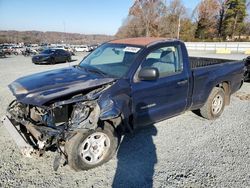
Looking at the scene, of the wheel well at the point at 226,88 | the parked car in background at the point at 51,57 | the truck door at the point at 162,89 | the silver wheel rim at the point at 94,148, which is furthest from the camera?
the parked car in background at the point at 51,57

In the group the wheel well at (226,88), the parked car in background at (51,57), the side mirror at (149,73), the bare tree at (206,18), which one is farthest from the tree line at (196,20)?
the side mirror at (149,73)

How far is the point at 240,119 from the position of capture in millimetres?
5418

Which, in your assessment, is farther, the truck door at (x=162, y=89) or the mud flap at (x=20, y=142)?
the truck door at (x=162, y=89)

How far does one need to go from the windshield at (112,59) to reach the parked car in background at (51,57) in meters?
15.3

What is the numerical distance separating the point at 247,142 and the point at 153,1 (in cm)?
5997

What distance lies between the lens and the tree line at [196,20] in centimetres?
5709

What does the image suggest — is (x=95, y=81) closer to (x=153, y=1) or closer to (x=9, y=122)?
(x=9, y=122)

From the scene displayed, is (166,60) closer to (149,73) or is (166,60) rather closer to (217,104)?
(149,73)

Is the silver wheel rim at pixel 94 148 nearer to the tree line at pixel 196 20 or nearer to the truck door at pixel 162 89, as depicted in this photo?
the truck door at pixel 162 89

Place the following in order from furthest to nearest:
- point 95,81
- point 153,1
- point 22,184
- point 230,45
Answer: point 153,1 → point 230,45 → point 95,81 → point 22,184

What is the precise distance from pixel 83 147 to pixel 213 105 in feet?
11.2

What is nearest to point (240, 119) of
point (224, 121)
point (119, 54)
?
point (224, 121)

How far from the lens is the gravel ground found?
10.1 feet

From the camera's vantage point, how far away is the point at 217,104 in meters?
5.37
